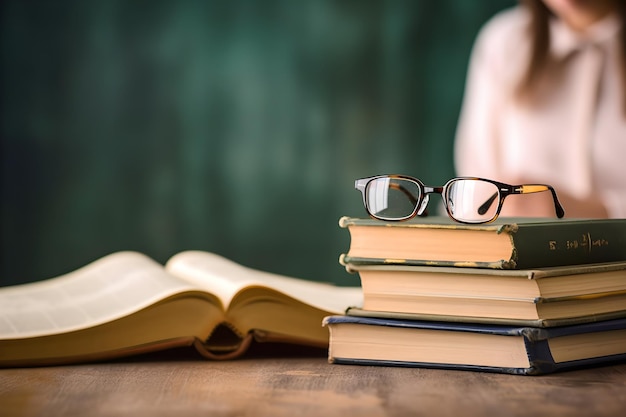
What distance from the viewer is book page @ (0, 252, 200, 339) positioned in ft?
3.12

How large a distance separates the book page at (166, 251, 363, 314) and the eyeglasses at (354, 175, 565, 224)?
144 mm

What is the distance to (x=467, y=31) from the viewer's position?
338 centimetres

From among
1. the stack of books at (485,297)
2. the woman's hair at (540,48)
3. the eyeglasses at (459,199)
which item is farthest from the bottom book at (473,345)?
the woman's hair at (540,48)

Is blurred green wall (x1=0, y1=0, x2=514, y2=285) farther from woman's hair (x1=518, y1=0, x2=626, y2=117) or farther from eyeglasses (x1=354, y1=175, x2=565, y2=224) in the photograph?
eyeglasses (x1=354, y1=175, x2=565, y2=224)

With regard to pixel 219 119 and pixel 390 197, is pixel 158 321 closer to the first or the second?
pixel 390 197

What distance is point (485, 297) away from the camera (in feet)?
2.85

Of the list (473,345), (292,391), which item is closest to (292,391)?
(292,391)

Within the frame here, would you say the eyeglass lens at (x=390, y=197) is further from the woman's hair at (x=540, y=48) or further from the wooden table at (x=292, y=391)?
the woman's hair at (x=540, y=48)

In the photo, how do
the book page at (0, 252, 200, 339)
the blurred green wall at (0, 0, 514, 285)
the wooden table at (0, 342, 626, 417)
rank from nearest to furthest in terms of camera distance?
the wooden table at (0, 342, 626, 417), the book page at (0, 252, 200, 339), the blurred green wall at (0, 0, 514, 285)

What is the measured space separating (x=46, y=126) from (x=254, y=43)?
87 centimetres

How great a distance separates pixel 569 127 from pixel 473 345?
2311 millimetres

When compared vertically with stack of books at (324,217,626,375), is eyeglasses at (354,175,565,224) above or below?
above

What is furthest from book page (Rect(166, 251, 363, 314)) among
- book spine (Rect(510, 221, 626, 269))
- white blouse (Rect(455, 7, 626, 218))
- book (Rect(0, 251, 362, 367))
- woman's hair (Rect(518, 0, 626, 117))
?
woman's hair (Rect(518, 0, 626, 117))

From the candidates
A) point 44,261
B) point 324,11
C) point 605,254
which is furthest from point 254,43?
point 605,254
